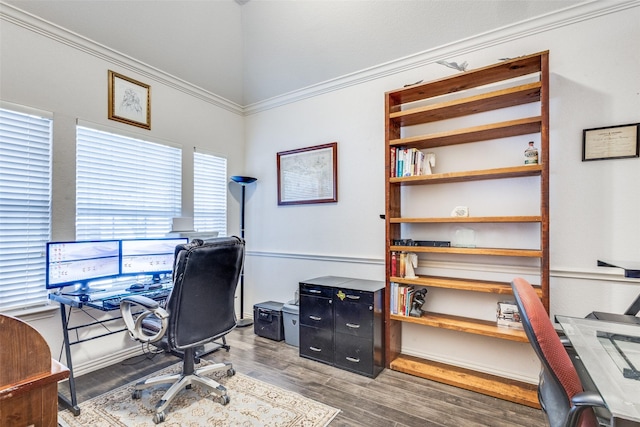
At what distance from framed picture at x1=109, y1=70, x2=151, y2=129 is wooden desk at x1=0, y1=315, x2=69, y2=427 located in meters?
2.70

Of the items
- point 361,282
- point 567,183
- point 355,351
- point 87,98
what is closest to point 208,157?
point 87,98

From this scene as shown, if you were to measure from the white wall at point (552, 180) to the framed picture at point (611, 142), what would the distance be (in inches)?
1.8

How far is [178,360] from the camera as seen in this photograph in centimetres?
280

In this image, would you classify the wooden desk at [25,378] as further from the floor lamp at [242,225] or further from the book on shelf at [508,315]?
the floor lamp at [242,225]

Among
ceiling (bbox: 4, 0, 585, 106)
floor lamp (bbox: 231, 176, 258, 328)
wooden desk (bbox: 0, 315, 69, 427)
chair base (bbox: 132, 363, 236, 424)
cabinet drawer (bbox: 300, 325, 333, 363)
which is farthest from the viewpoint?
floor lamp (bbox: 231, 176, 258, 328)

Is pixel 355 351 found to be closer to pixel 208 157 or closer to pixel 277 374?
pixel 277 374

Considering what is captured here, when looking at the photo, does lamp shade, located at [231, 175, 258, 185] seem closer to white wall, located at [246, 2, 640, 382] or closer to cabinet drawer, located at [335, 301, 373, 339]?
white wall, located at [246, 2, 640, 382]

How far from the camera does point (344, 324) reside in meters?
2.67

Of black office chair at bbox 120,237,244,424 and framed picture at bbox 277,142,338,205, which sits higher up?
framed picture at bbox 277,142,338,205

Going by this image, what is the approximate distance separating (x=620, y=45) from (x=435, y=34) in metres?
1.27

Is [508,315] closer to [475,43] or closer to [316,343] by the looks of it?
[316,343]

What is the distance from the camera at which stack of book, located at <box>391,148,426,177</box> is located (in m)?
2.63

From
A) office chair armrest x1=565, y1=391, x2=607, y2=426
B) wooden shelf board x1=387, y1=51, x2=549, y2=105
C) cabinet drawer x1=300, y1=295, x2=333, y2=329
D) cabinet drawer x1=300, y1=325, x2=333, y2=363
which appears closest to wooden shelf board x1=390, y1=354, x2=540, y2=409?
cabinet drawer x1=300, y1=325, x2=333, y2=363

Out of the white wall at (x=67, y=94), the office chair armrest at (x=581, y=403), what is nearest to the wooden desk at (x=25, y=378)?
the office chair armrest at (x=581, y=403)
